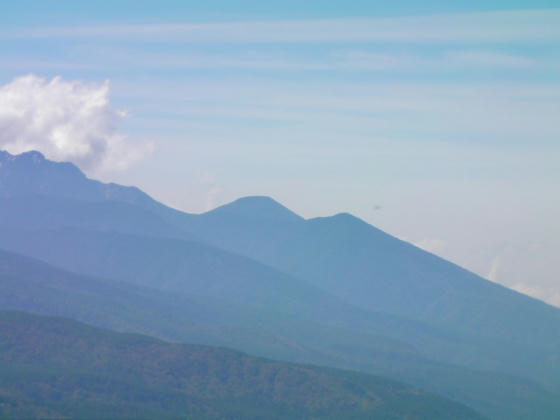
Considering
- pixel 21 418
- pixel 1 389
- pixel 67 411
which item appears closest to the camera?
pixel 21 418

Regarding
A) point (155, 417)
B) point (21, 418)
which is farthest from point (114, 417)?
point (21, 418)

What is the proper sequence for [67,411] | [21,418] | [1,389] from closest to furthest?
[21,418]
[67,411]
[1,389]

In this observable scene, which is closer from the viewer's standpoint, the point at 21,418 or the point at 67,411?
the point at 21,418

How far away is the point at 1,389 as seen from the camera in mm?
199000

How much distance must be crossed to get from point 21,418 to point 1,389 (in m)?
28.1

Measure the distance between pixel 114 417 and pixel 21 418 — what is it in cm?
2264

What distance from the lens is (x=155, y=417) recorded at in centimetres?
19612

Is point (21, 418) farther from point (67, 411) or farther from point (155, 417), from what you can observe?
point (155, 417)

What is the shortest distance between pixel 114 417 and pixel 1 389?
25.0m

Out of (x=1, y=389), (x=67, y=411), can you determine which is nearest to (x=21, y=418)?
(x=67, y=411)

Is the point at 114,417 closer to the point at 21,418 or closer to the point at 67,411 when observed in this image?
the point at 67,411

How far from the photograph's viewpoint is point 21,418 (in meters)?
173

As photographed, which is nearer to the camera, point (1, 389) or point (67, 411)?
point (67, 411)

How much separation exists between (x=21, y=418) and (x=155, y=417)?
30950mm
